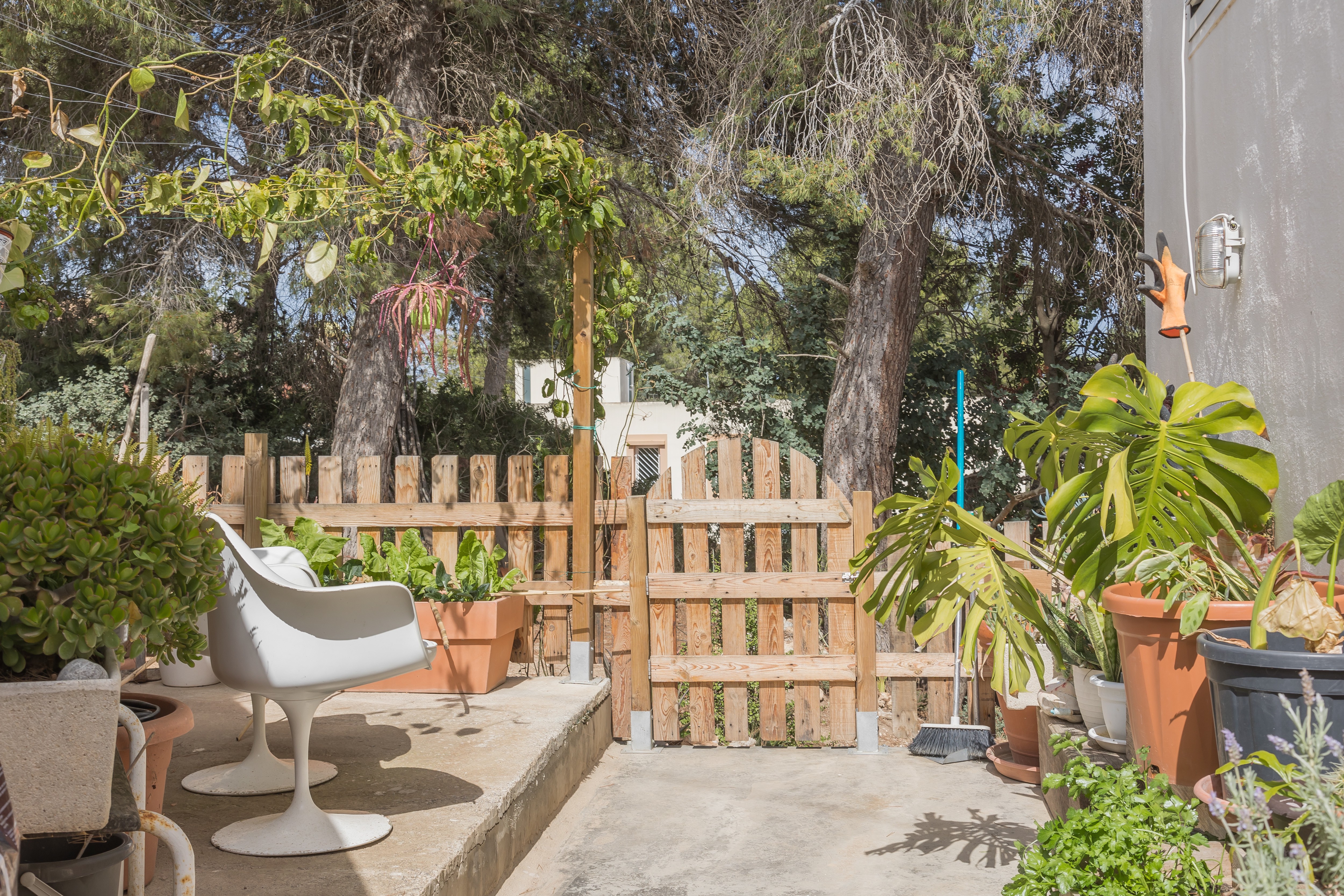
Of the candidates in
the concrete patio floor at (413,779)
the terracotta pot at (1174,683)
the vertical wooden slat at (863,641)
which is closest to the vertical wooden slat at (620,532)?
the concrete patio floor at (413,779)

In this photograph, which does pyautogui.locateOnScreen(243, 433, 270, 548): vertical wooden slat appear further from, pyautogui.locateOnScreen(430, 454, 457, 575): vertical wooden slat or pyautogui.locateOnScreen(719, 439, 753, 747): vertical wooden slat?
pyautogui.locateOnScreen(719, 439, 753, 747): vertical wooden slat

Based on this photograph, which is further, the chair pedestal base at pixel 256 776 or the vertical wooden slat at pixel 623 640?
the vertical wooden slat at pixel 623 640

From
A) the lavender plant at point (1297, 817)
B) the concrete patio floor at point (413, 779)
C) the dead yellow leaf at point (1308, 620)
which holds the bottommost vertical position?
the concrete patio floor at point (413, 779)

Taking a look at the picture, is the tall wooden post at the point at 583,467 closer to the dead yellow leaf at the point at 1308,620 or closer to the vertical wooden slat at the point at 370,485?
the vertical wooden slat at the point at 370,485

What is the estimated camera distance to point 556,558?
4656 mm

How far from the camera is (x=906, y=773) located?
4090 mm

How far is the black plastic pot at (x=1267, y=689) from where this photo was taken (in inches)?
67.0

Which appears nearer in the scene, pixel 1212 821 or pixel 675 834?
pixel 1212 821

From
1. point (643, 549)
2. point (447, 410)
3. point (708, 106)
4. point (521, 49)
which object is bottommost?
point (643, 549)

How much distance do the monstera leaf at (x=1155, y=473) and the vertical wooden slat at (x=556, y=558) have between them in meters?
2.52

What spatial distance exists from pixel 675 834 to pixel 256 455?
108 inches

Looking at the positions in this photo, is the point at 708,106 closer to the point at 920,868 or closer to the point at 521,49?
the point at 521,49

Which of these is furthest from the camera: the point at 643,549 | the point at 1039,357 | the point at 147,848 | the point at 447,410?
the point at 447,410

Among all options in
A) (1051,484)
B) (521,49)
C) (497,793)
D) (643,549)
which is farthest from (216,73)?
(1051,484)
